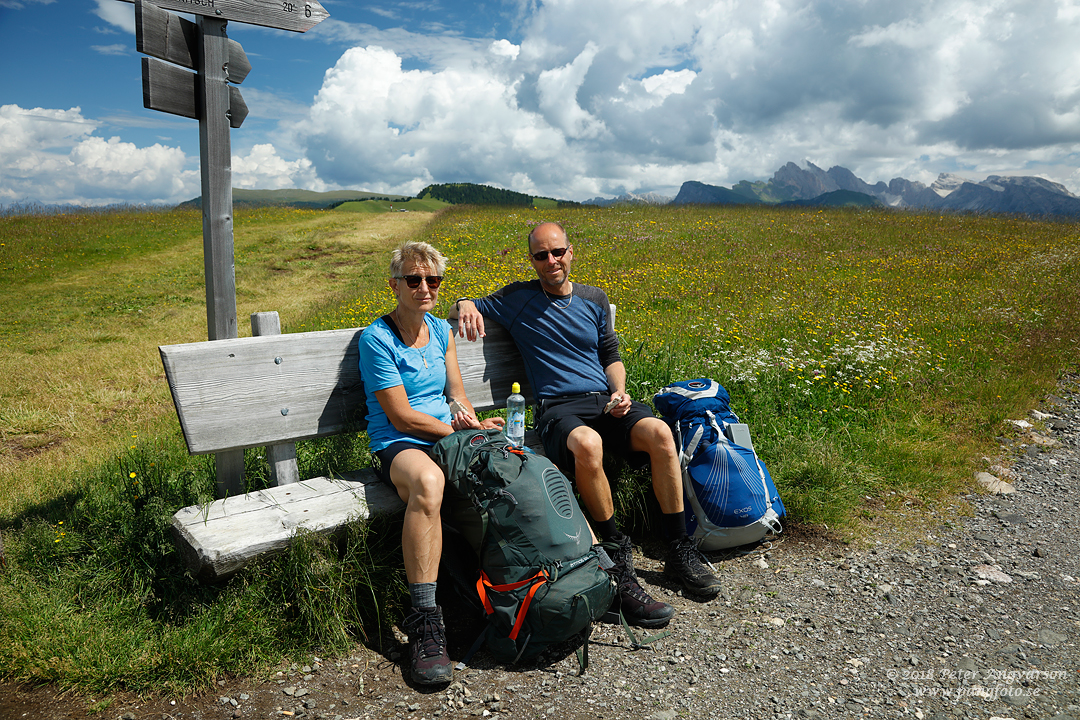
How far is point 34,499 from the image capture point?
13.3 ft

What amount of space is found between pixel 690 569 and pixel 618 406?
1074 millimetres

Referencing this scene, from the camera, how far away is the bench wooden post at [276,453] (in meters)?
3.59

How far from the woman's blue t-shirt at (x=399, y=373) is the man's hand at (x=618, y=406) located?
1.05m

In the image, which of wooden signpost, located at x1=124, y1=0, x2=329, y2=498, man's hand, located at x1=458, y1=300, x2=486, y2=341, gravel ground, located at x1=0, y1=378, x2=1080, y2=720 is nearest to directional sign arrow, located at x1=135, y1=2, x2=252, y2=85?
wooden signpost, located at x1=124, y1=0, x2=329, y2=498

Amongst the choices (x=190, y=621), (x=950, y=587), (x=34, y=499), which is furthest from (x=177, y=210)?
(x=950, y=587)

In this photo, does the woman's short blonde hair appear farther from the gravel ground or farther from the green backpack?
the gravel ground

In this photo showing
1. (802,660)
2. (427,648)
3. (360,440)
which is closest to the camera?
(427,648)

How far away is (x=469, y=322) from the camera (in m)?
4.07

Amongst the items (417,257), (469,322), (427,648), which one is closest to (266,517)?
(427,648)

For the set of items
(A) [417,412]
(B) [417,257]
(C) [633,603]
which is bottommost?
(C) [633,603]

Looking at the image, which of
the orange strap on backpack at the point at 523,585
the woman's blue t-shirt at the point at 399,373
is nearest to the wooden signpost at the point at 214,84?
the woman's blue t-shirt at the point at 399,373

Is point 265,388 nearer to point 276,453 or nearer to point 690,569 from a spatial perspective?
point 276,453

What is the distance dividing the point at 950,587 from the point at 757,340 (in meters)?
4.37

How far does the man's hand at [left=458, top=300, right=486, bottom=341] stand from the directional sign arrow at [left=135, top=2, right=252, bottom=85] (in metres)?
1.84
